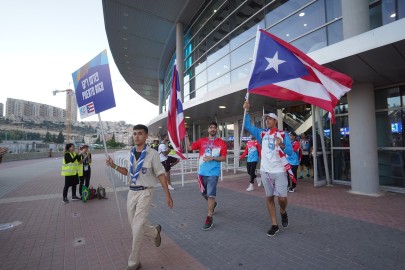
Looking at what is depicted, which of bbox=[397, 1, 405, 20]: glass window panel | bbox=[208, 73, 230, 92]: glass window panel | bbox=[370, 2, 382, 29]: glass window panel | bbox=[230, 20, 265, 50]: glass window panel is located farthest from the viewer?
bbox=[208, 73, 230, 92]: glass window panel

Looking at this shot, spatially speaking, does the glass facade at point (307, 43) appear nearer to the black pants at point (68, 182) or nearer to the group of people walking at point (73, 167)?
the group of people walking at point (73, 167)

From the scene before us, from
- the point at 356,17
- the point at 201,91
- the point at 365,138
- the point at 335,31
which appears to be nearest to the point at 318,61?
the point at 356,17

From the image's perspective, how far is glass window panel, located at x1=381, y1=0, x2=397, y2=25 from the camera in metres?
7.40

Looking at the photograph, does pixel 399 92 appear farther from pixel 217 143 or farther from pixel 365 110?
pixel 217 143

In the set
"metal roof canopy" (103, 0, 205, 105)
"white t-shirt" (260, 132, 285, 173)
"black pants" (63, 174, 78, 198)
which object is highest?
"metal roof canopy" (103, 0, 205, 105)

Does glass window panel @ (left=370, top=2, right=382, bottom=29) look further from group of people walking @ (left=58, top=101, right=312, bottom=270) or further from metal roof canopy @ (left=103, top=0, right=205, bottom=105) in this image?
metal roof canopy @ (left=103, top=0, right=205, bottom=105)

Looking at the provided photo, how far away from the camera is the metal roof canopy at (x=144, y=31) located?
57.1 ft

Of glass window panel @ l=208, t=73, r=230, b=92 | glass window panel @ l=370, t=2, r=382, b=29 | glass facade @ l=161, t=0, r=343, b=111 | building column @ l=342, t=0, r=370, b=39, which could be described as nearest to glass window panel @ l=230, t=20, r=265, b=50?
glass facade @ l=161, t=0, r=343, b=111

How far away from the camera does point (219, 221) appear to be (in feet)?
16.9

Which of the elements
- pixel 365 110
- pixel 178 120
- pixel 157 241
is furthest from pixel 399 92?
pixel 157 241

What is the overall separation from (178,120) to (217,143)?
108 centimetres

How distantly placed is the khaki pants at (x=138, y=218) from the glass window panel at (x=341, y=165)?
8130 millimetres

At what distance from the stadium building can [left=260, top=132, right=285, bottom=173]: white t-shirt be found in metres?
3.05

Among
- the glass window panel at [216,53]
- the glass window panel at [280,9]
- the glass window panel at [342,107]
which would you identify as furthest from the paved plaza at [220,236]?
the glass window panel at [216,53]
